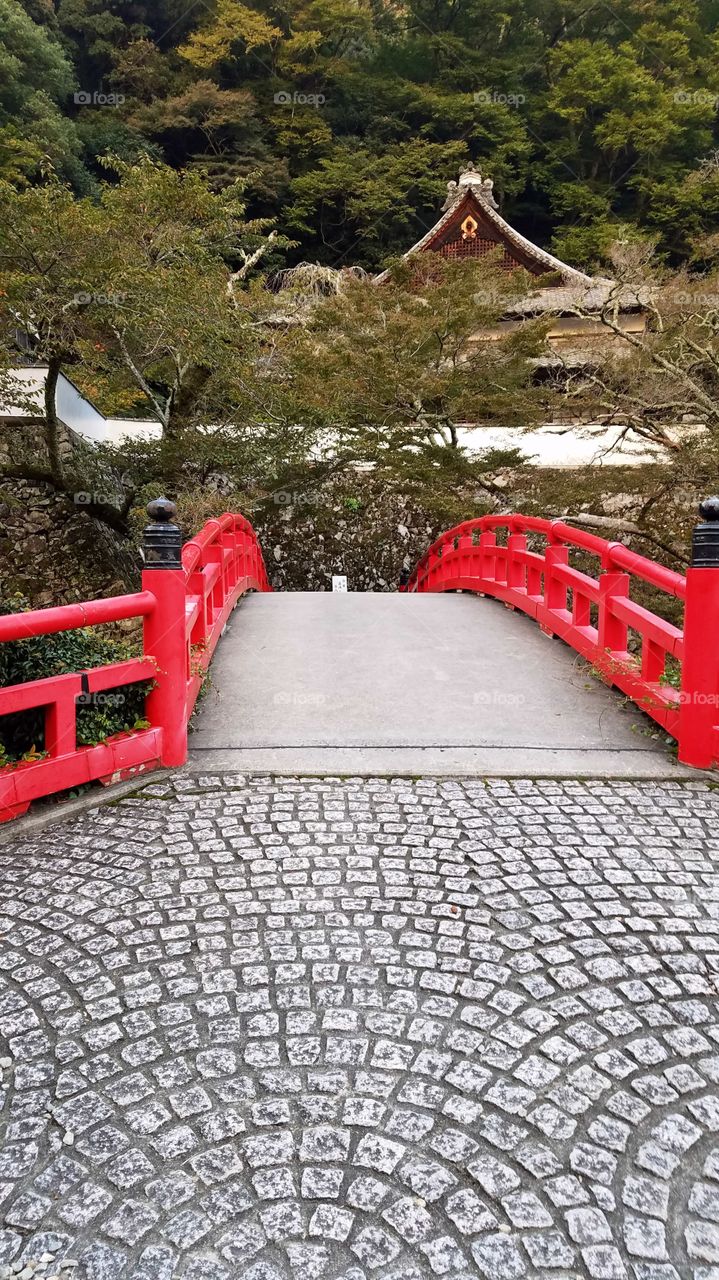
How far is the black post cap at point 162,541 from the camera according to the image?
3.66 metres

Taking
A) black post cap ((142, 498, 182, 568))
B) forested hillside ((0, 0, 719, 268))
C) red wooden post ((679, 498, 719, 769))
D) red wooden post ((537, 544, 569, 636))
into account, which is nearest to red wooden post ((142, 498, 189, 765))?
black post cap ((142, 498, 182, 568))

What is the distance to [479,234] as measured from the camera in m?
19.8

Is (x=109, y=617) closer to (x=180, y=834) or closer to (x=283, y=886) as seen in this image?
(x=180, y=834)

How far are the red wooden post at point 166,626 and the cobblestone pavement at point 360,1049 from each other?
26.4 inches

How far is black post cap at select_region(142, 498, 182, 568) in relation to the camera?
366 centimetres

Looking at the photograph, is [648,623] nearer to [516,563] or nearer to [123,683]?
[123,683]

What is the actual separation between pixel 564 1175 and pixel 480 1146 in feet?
0.58

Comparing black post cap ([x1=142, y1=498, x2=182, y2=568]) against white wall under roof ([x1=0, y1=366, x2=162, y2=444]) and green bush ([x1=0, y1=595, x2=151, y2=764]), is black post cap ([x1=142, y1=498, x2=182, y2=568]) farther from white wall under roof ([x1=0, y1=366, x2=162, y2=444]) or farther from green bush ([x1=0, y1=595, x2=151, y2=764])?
white wall under roof ([x1=0, y1=366, x2=162, y2=444])

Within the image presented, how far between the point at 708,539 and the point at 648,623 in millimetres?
678

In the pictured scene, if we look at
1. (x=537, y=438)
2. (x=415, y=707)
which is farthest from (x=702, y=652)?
(x=537, y=438)

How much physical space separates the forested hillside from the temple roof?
4845 millimetres

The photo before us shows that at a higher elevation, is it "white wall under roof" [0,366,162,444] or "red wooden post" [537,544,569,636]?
"white wall under roof" [0,366,162,444]

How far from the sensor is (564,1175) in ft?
5.14

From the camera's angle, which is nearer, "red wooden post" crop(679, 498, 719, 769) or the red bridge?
the red bridge
